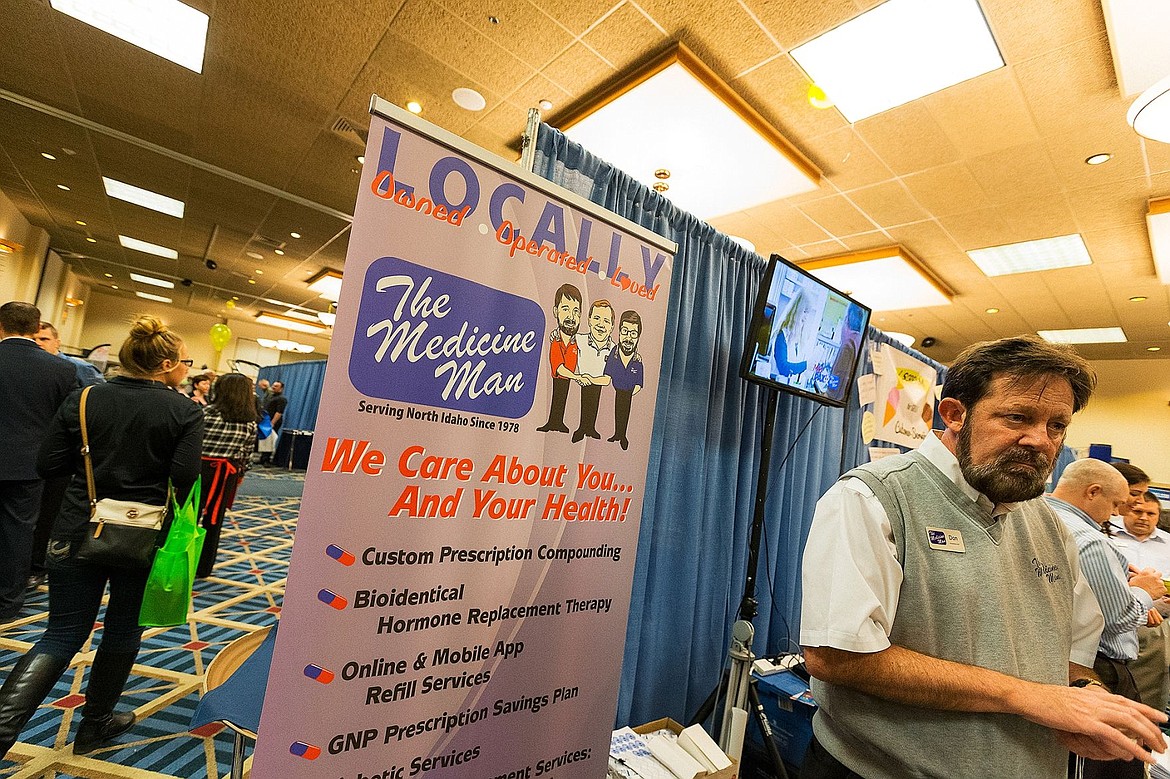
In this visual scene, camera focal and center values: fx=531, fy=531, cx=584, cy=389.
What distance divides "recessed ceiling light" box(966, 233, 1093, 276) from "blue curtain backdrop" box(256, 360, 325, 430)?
11892 millimetres

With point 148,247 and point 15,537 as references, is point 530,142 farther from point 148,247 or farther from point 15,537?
point 148,247

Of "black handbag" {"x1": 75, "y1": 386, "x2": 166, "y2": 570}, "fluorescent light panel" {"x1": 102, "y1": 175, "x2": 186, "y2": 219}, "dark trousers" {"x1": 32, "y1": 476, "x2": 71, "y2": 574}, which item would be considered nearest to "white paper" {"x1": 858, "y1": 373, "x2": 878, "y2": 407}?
"black handbag" {"x1": 75, "y1": 386, "x2": 166, "y2": 570}

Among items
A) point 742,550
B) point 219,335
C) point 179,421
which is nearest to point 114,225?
point 219,335

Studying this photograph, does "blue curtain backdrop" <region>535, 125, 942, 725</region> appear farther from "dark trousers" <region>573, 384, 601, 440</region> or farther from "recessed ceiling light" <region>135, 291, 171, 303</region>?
"recessed ceiling light" <region>135, 291, 171, 303</region>

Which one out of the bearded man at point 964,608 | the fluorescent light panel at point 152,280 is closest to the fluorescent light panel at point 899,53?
the bearded man at point 964,608

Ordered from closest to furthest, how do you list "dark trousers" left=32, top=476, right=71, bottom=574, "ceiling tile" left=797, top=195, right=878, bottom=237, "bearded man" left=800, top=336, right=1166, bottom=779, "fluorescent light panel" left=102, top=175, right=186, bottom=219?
"bearded man" left=800, top=336, right=1166, bottom=779 < "dark trousers" left=32, top=476, right=71, bottom=574 < "ceiling tile" left=797, top=195, right=878, bottom=237 < "fluorescent light panel" left=102, top=175, right=186, bottom=219

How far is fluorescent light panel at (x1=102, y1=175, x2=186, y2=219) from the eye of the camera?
569 cm

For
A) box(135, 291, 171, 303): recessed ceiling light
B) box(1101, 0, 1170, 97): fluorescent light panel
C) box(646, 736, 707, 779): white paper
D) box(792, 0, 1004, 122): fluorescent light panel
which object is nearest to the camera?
box(646, 736, 707, 779): white paper

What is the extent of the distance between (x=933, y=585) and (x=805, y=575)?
0.88 ft

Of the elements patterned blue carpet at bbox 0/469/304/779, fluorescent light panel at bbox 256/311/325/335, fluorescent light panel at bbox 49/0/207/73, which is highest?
fluorescent light panel at bbox 49/0/207/73

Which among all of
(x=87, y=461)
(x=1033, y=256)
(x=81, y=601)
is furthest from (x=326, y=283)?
(x=1033, y=256)

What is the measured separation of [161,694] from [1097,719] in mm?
3169

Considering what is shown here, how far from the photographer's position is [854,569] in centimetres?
111

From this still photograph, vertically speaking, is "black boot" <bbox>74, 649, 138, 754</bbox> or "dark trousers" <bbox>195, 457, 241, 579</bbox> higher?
"dark trousers" <bbox>195, 457, 241, 579</bbox>
